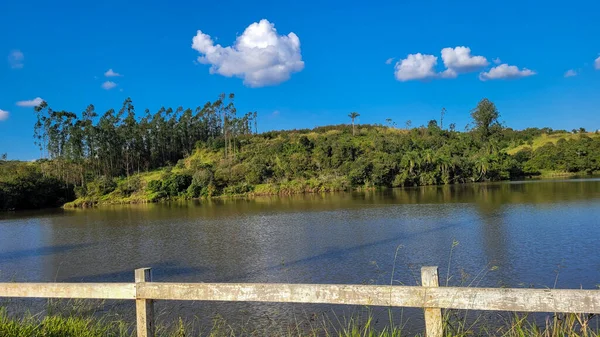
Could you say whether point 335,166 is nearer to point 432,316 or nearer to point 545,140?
point 545,140

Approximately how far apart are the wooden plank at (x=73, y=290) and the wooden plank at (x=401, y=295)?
8.5 inches

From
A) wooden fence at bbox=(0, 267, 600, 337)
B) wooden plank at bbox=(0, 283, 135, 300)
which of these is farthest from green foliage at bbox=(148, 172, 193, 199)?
wooden fence at bbox=(0, 267, 600, 337)

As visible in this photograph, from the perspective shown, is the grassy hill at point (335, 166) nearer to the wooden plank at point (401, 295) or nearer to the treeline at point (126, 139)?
the treeline at point (126, 139)

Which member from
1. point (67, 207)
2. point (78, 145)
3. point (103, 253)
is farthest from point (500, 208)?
point (78, 145)

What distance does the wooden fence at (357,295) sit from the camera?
13.8ft

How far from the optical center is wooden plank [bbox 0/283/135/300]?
5.30m

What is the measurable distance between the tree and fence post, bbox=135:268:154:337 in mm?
119513

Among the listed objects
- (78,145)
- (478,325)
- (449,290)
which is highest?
(78,145)

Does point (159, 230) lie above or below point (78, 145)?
below

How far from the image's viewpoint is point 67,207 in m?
73.0

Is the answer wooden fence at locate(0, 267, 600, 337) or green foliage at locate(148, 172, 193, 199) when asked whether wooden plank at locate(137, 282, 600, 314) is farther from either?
green foliage at locate(148, 172, 193, 199)

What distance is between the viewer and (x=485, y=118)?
116 meters

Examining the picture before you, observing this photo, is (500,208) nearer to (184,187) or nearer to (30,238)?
(30,238)

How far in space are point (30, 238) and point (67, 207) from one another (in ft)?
145
